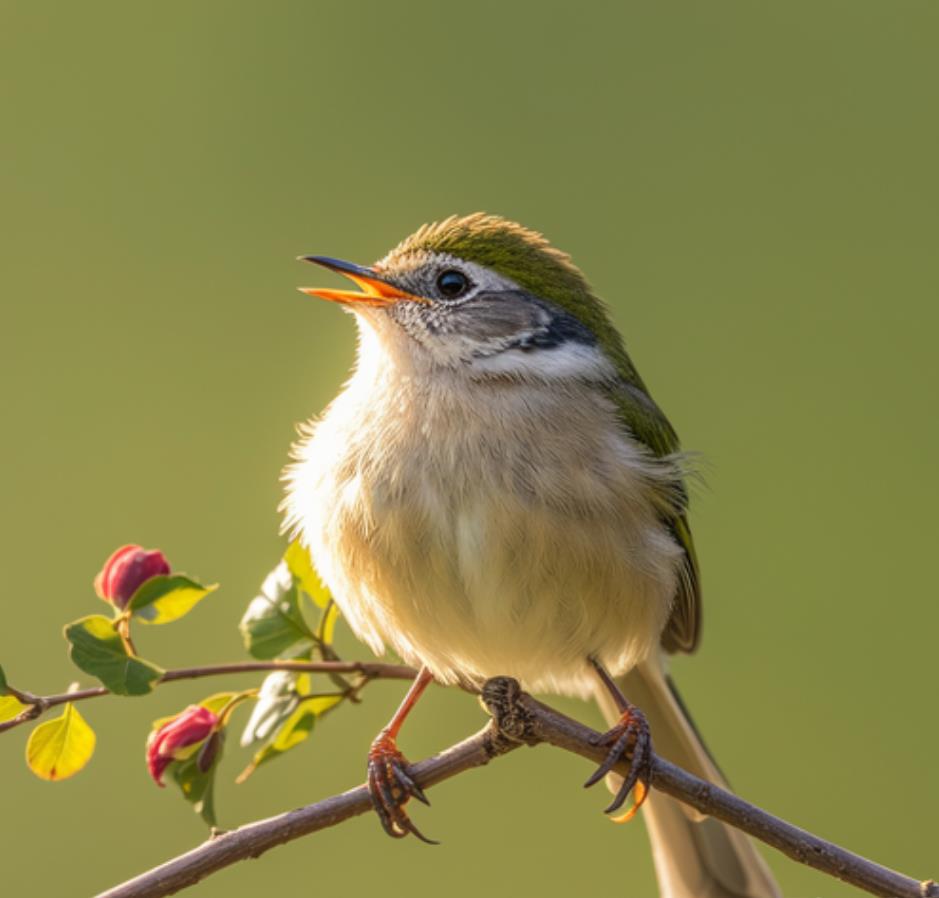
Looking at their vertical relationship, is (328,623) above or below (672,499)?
above

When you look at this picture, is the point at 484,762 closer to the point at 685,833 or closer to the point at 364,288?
the point at 685,833

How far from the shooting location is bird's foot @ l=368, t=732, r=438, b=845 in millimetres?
2875

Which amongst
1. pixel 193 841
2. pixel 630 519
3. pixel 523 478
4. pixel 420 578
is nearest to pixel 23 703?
pixel 420 578

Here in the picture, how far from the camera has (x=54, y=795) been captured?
16.3ft

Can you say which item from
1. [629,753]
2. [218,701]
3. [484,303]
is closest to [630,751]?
[629,753]

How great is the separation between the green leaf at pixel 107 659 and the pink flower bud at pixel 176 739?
0.22 m

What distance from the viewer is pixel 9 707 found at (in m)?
2.36

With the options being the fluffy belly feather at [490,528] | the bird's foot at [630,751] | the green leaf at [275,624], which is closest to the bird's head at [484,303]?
the fluffy belly feather at [490,528]

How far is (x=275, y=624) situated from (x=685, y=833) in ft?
4.18

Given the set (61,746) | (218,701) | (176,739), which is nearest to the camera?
(61,746)

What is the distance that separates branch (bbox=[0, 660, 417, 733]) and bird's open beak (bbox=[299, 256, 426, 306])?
0.88m

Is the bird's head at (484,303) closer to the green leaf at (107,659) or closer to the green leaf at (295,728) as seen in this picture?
the green leaf at (295,728)

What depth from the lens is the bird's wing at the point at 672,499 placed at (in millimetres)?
3254

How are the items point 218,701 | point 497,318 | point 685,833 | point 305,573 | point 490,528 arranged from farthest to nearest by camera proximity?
1. point 685,833
2. point 497,318
3. point 305,573
4. point 490,528
5. point 218,701
